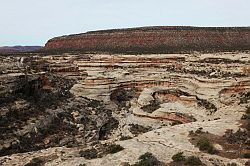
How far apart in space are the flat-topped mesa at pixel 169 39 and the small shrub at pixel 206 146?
182 ft

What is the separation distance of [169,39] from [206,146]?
202ft

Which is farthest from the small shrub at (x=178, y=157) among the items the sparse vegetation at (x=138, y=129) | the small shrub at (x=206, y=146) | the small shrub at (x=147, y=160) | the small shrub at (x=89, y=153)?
the sparse vegetation at (x=138, y=129)

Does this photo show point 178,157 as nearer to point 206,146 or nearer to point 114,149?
point 206,146

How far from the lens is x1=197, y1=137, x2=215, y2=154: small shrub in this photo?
57.1 ft

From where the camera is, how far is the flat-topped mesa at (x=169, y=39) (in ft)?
248

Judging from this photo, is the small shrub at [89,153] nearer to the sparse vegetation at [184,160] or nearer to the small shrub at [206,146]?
the sparse vegetation at [184,160]

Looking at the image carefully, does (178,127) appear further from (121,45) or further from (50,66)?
(121,45)

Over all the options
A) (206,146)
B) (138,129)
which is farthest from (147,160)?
(138,129)

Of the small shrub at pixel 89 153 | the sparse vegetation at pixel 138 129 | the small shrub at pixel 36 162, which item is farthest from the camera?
the sparse vegetation at pixel 138 129

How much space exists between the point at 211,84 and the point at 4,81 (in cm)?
1546

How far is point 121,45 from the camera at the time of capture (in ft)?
263

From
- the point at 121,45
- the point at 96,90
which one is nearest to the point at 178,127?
the point at 96,90

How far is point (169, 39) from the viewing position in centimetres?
7806

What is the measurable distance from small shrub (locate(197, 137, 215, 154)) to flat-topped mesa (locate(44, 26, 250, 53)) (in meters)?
55.5
